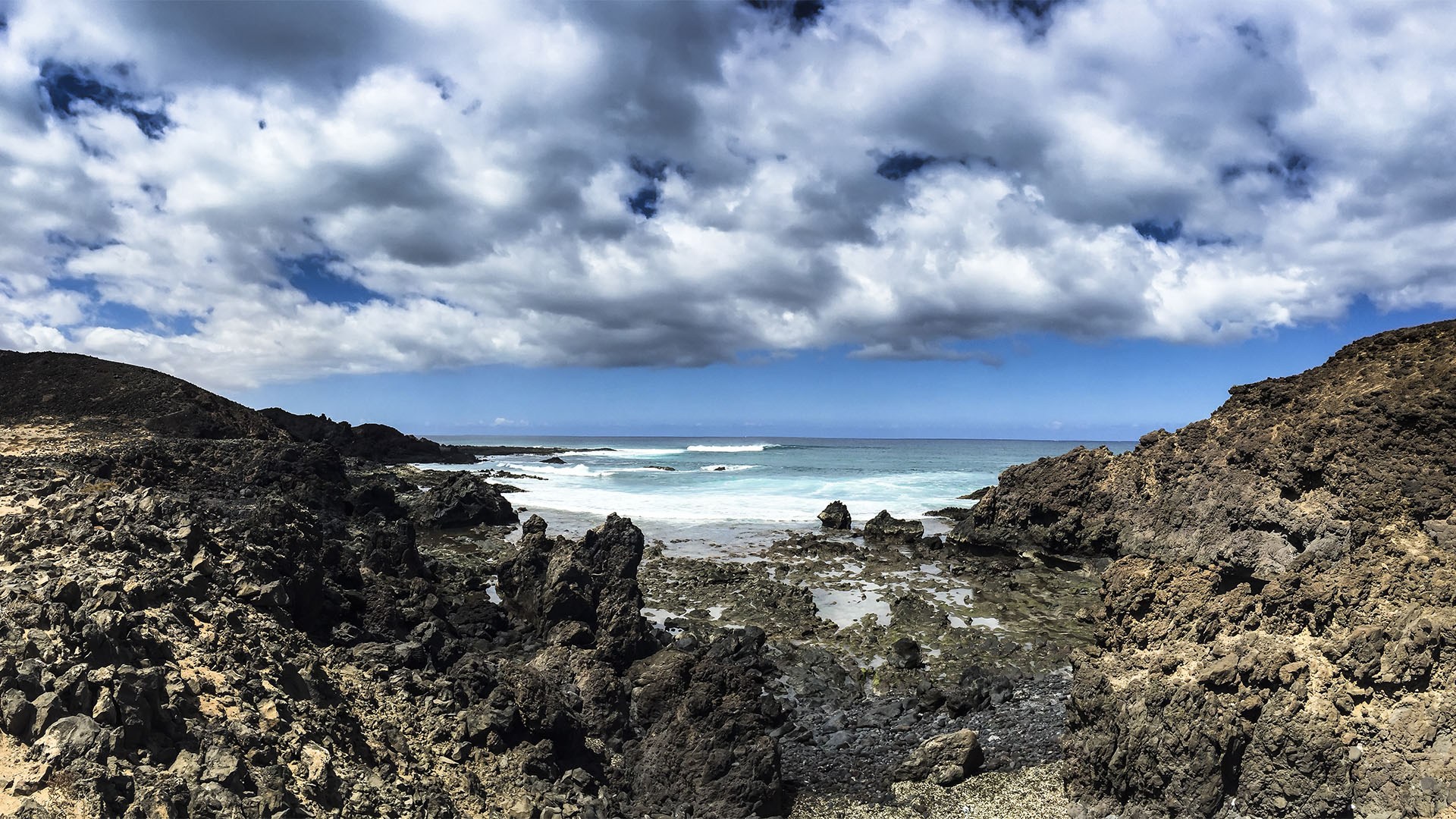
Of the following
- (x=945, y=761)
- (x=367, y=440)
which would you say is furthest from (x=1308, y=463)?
(x=367, y=440)

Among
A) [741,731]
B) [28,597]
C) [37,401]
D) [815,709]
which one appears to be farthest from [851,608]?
[37,401]

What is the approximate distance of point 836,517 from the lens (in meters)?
30.6

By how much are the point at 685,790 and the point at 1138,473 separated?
62.5ft

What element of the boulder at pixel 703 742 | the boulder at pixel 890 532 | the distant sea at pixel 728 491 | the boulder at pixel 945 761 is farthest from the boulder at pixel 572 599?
the boulder at pixel 890 532

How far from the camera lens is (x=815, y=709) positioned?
37.3ft

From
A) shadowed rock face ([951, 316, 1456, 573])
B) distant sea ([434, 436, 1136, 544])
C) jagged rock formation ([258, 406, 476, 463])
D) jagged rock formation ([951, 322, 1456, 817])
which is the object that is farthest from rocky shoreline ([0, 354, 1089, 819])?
jagged rock formation ([258, 406, 476, 463])

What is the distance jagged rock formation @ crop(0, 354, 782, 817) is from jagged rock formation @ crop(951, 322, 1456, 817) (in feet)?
13.7

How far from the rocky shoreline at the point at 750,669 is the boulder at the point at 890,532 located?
9999 millimetres

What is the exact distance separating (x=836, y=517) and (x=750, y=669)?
18.8 meters

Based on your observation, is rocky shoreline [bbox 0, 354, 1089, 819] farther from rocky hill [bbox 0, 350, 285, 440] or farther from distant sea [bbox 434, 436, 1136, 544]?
rocky hill [bbox 0, 350, 285, 440]

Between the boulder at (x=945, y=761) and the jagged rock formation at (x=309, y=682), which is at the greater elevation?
the jagged rock formation at (x=309, y=682)

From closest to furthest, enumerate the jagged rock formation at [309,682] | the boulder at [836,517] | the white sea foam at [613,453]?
the jagged rock formation at [309,682], the boulder at [836,517], the white sea foam at [613,453]

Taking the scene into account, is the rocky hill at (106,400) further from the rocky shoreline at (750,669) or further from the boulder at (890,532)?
the boulder at (890,532)

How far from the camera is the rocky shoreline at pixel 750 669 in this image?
19.4 feet
